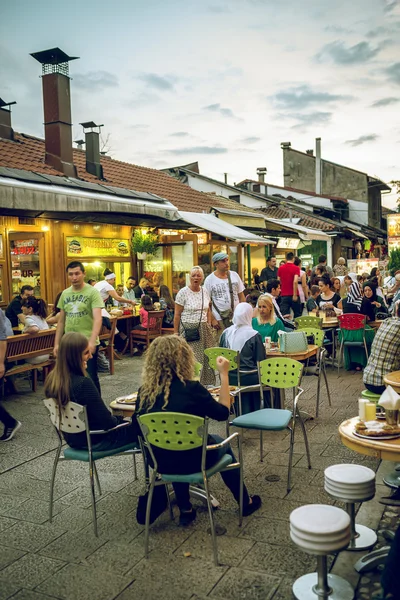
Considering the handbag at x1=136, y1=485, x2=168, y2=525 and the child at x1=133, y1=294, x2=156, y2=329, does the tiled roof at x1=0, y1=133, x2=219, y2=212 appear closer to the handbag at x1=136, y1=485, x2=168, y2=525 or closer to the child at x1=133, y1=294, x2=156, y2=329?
the child at x1=133, y1=294, x2=156, y2=329

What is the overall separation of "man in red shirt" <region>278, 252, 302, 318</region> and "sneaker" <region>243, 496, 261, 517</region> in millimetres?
8058

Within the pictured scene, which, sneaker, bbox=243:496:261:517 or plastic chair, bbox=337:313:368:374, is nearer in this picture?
sneaker, bbox=243:496:261:517

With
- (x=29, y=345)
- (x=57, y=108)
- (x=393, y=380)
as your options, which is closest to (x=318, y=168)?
(x=57, y=108)

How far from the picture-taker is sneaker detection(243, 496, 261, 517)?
4012 millimetres

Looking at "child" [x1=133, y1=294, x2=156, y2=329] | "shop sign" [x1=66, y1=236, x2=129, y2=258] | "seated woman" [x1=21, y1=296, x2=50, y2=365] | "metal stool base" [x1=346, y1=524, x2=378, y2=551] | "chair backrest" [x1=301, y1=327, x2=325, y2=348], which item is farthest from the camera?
"shop sign" [x1=66, y1=236, x2=129, y2=258]

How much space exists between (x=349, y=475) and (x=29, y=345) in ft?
17.8

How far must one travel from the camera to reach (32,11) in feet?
38.0

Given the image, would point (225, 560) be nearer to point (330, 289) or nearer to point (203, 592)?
point (203, 592)

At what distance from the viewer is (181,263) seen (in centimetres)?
1452

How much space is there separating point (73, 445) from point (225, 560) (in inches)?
54.2

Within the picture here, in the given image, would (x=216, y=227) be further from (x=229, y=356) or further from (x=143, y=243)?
(x=229, y=356)

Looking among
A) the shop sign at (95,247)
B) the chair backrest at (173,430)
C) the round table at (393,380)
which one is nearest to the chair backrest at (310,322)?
the round table at (393,380)

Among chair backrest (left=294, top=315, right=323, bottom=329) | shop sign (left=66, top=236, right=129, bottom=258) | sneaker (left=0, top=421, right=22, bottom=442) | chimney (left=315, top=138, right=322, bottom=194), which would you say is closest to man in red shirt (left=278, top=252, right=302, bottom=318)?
chair backrest (left=294, top=315, right=323, bottom=329)

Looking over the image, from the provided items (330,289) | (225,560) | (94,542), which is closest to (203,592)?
(225,560)
